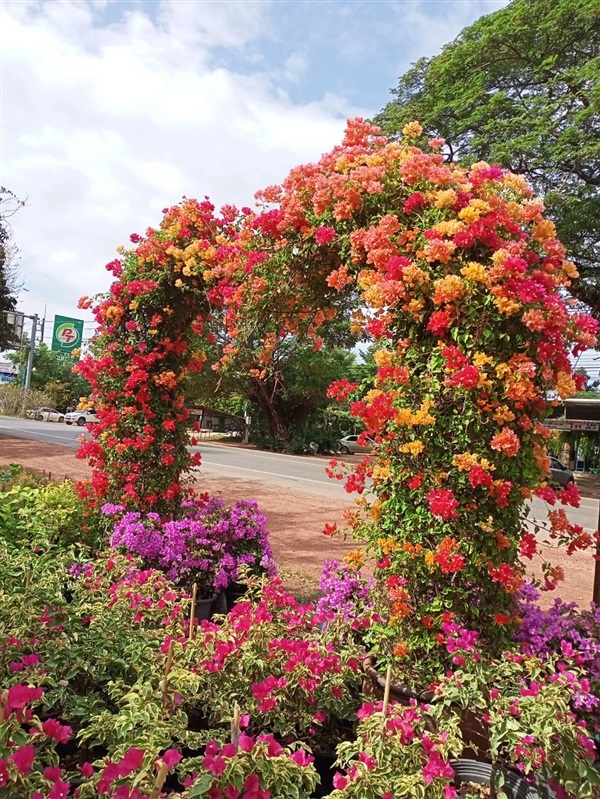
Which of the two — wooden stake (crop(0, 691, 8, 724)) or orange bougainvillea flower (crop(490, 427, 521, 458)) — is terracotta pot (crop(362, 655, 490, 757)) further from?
wooden stake (crop(0, 691, 8, 724))

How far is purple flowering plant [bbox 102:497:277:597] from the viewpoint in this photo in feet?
13.6

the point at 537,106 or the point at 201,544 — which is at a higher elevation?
the point at 537,106

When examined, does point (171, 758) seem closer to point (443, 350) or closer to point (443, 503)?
point (443, 503)

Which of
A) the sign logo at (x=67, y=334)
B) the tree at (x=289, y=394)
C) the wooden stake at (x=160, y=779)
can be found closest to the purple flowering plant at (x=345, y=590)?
the wooden stake at (x=160, y=779)

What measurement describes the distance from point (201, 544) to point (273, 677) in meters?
2.13

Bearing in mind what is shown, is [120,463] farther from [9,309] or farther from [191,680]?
[9,309]

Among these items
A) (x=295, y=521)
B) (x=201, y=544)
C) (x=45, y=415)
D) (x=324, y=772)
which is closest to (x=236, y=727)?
(x=324, y=772)

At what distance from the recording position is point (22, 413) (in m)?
35.7

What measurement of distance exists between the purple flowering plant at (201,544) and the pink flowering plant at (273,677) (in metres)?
1.65

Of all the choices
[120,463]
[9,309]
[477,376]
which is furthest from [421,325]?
[9,309]

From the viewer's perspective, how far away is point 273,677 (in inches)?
87.1

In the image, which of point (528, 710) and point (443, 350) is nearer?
point (528, 710)

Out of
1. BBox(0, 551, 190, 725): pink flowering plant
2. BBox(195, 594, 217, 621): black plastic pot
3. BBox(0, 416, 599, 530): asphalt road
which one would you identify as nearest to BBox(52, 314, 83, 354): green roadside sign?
BBox(0, 416, 599, 530): asphalt road

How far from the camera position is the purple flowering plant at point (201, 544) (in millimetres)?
4141
